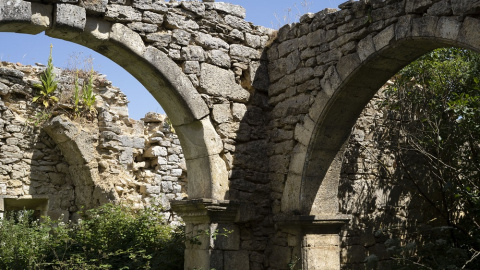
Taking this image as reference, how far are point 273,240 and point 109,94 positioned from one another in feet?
14.8

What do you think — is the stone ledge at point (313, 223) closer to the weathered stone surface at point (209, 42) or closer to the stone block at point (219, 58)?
the stone block at point (219, 58)

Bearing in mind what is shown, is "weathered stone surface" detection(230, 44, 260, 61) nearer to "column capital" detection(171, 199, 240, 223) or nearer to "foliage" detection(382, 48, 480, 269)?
"column capital" detection(171, 199, 240, 223)

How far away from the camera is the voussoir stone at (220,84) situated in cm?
591

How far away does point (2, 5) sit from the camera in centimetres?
486

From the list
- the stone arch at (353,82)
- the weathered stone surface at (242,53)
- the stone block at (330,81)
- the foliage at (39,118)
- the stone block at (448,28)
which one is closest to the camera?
the stone block at (448,28)

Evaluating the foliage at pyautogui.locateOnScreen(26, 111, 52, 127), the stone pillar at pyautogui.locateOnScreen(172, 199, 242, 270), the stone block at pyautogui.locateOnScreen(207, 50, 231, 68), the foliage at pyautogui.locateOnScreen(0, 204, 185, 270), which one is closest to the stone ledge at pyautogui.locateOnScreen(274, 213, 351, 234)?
the stone pillar at pyautogui.locateOnScreen(172, 199, 242, 270)

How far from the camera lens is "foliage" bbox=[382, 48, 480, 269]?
6879 mm

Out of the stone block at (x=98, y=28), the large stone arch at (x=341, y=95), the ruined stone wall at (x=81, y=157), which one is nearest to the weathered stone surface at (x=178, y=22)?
the stone block at (x=98, y=28)

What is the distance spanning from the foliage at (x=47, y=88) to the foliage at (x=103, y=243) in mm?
2645

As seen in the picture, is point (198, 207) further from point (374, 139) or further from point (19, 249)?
point (374, 139)

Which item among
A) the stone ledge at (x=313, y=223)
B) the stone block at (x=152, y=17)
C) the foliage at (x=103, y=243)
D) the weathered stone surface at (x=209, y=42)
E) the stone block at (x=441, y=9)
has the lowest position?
the foliage at (x=103, y=243)

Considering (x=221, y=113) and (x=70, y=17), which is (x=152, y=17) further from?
(x=221, y=113)

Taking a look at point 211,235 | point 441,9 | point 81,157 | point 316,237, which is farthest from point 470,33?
point 81,157

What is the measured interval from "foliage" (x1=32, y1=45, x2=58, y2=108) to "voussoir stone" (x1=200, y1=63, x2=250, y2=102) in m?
3.83
